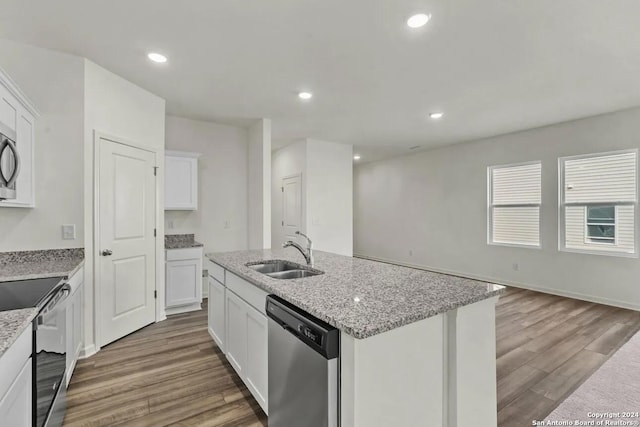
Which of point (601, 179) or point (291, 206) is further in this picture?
point (291, 206)

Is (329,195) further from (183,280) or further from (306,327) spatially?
(306,327)

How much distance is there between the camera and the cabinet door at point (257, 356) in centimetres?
177

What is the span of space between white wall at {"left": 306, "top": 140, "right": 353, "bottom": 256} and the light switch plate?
3538 millimetres

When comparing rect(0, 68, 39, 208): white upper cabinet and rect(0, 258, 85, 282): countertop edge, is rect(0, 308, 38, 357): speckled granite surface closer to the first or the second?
rect(0, 258, 85, 282): countertop edge

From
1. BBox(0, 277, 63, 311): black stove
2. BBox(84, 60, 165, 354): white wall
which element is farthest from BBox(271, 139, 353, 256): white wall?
BBox(0, 277, 63, 311): black stove

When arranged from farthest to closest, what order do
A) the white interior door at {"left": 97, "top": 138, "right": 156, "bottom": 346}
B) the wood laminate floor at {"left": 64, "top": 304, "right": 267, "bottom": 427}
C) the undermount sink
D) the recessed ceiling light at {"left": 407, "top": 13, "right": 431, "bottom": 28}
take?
the white interior door at {"left": 97, "top": 138, "right": 156, "bottom": 346} < the undermount sink < the recessed ceiling light at {"left": 407, "top": 13, "right": 431, "bottom": 28} < the wood laminate floor at {"left": 64, "top": 304, "right": 267, "bottom": 427}

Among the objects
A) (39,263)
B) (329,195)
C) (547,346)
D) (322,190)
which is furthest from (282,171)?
(547,346)

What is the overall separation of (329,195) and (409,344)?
15.6ft

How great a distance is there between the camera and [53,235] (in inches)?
104

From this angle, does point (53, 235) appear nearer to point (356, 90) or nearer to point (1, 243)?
point (1, 243)

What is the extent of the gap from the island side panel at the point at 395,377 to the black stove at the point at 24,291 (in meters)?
1.88

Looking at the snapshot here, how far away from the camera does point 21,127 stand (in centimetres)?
231

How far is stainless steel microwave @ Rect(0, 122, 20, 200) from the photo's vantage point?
1.92m

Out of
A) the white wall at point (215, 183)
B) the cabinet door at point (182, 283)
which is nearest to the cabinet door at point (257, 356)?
the cabinet door at point (182, 283)
